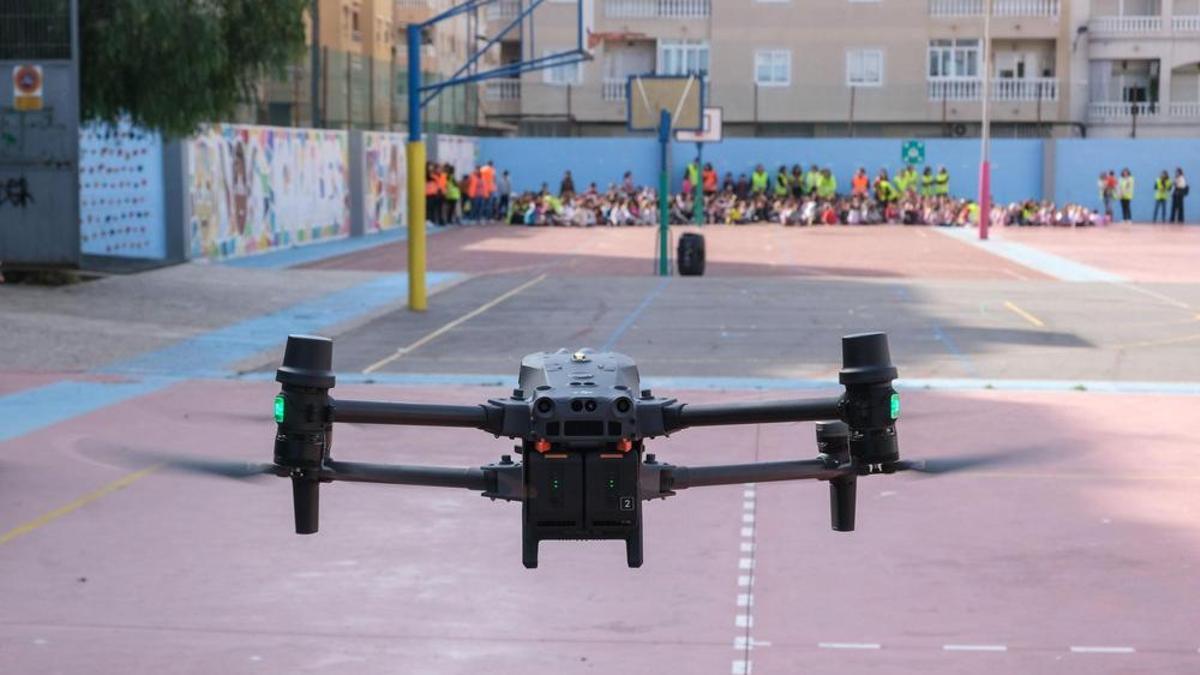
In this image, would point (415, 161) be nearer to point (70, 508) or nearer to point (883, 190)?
point (70, 508)

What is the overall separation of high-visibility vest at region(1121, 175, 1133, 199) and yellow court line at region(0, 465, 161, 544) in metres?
49.4

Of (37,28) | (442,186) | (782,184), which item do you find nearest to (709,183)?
(782,184)

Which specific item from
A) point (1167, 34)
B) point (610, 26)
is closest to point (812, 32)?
point (610, 26)

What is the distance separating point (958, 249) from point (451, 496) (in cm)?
3321

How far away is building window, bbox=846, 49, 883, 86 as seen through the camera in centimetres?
6944

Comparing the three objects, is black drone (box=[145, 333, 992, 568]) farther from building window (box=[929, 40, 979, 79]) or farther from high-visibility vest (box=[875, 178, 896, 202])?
building window (box=[929, 40, 979, 79])

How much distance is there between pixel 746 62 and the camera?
70125 mm

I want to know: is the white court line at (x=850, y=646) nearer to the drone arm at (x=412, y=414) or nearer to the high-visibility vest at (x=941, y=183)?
the drone arm at (x=412, y=414)

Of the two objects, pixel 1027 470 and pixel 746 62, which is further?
pixel 746 62

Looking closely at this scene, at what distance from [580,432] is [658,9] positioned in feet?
225

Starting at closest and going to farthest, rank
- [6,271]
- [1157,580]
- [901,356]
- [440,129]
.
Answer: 1. [1157,580]
2. [901,356]
3. [6,271]
4. [440,129]

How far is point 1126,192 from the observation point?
5812cm

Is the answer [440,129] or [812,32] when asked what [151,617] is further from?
[812,32]

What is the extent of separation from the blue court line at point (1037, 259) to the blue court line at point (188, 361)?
13180 millimetres
